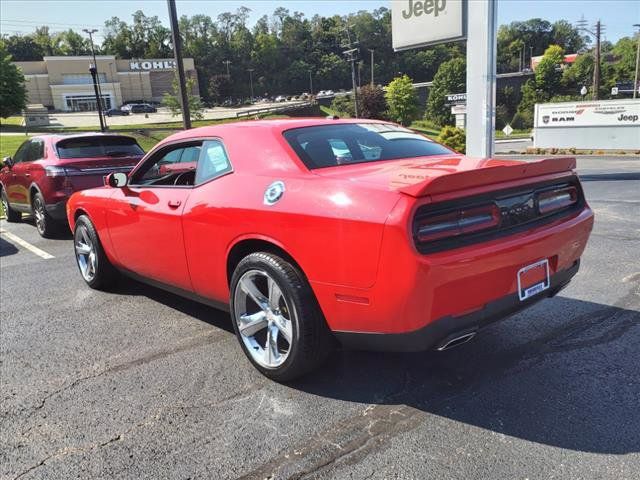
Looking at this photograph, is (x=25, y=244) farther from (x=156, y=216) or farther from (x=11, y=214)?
(x=156, y=216)

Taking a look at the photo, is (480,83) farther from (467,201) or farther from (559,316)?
(467,201)

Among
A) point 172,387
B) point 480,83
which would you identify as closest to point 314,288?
point 172,387

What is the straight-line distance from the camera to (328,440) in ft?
8.42

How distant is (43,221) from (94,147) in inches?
54.5

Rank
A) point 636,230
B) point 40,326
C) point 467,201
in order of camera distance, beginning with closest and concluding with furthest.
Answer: point 467,201 → point 40,326 → point 636,230

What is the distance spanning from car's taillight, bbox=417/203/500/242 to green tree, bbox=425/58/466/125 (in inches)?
3593

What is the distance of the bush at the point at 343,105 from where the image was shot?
3526 inches

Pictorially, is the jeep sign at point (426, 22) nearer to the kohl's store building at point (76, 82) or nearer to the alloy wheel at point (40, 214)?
the alloy wheel at point (40, 214)

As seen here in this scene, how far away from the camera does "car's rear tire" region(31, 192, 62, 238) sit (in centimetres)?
815

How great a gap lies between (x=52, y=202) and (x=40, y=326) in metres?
4.12

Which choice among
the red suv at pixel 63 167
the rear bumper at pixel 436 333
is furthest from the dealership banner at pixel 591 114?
the rear bumper at pixel 436 333

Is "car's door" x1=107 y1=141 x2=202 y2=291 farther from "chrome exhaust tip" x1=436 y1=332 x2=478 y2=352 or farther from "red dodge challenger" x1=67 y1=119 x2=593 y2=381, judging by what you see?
"chrome exhaust tip" x1=436 y1=332 x2=478 y2=352

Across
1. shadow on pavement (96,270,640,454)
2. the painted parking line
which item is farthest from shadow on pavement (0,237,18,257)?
shadow on pavement (96,270,640,454)

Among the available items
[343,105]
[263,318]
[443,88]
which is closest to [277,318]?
[263,318]
